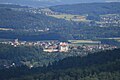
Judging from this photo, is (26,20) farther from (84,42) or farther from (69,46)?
(69,46)

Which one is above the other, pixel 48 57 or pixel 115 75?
pixel 115 75

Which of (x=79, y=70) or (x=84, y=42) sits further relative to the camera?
(x=84, y=42)

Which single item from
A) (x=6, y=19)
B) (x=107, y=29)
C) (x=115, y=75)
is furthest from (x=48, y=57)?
(x=6, y=19)

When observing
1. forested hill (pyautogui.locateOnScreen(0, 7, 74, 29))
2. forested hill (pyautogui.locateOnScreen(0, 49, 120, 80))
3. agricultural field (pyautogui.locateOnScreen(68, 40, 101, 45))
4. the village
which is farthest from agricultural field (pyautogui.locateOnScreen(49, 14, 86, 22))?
forested hill (pyautogui.locateOnScreen(0, 49, 120, 80))

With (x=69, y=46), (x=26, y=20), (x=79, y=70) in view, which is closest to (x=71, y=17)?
(x=26, y=20)

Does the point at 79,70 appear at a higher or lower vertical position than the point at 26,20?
higher

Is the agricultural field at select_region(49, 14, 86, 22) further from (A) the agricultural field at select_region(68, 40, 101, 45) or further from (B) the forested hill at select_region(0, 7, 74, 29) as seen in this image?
(A) the agricultural field at select_region(68, 40, 101, 45)

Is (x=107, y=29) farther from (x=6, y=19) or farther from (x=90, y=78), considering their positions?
(x=90, y=78)

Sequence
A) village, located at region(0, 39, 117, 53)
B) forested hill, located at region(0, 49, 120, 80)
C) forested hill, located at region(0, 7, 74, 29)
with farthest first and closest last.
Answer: forested hill, located at region(0, 7, 74, 29) → village, located at region(0, 39, 117, 53) → forested hill, located at region(0, 49, 120, 80)
